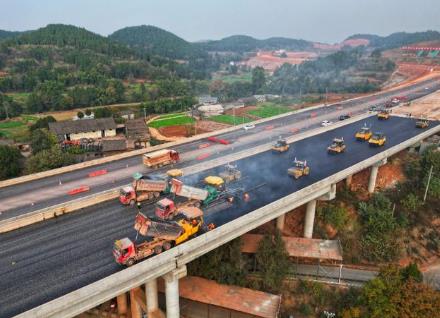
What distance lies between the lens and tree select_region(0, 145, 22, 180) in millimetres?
60125

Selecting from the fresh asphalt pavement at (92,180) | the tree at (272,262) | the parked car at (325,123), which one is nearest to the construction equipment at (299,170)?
the tree at (272,262)

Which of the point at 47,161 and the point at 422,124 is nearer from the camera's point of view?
the point at 47,161

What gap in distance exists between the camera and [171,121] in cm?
11006

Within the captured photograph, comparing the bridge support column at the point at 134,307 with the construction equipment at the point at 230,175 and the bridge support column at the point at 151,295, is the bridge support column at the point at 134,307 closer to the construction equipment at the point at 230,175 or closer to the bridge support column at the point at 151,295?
the bridge support column at the point at 151,295

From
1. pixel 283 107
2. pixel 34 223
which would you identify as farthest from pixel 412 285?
pixel 283 107

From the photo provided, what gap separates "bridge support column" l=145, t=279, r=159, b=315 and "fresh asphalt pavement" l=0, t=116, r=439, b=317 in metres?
5.41

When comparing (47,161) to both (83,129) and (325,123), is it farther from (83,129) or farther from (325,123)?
(325,123)

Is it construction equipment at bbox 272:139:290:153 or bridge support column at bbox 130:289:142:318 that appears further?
construction equipment at bbox 272:139:290:153

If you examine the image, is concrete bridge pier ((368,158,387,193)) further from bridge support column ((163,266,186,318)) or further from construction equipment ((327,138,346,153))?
bridge support column ((163,266,186,318))

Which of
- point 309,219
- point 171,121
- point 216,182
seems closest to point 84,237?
point 216,182

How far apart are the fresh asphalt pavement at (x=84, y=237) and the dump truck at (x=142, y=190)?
1.26 m

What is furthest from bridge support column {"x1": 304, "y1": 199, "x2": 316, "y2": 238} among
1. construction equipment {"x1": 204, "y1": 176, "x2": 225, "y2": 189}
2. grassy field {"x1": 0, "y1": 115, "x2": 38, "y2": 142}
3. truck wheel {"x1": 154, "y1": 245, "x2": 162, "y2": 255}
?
grassy field {"x1": 0, "y1": 115, "x2": 38, "y2": 142}

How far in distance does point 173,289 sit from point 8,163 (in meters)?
45.5

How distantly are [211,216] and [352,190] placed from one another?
2970 cm
